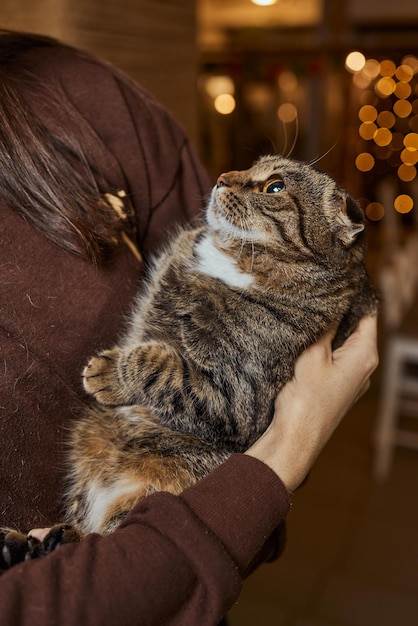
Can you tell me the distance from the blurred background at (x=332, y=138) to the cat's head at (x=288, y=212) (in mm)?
62

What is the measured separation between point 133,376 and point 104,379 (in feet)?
0.15

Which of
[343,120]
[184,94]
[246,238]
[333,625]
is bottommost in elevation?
[333,625]

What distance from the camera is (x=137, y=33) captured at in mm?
1706

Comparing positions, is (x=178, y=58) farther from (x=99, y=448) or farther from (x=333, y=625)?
(x=333, y=625)

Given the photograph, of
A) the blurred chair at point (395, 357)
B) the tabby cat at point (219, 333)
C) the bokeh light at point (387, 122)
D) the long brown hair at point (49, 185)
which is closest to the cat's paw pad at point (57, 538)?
the tabby cat at point (219, 333)

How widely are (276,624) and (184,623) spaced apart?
1875mm

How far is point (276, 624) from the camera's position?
2.38 m

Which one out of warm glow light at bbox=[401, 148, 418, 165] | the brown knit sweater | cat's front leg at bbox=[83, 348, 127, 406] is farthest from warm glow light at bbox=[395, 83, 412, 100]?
cat's front leg at bbox=[83, 348, 127, 406]

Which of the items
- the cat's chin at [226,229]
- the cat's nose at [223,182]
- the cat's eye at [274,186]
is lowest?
the cat's chin at [226,229]

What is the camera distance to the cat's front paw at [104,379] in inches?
39.7

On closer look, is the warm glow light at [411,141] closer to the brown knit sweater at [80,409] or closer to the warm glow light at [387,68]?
the warm glow light at [387,68]

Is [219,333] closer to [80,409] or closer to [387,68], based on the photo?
[80,409]

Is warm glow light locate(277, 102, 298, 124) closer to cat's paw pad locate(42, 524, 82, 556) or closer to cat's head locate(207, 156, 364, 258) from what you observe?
cat's head locate(207, 156, 364, 258)

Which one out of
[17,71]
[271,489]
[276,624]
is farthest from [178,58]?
[276,624]
